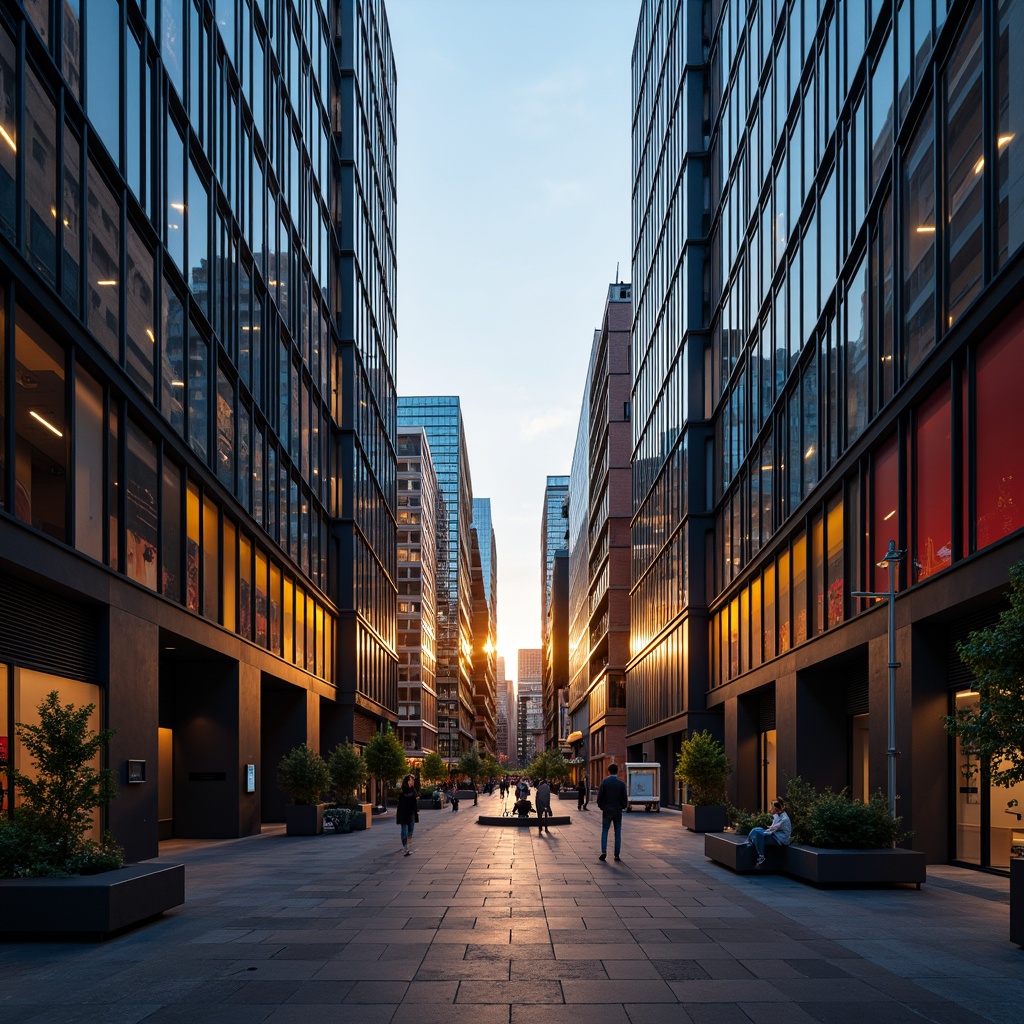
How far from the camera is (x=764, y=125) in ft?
129

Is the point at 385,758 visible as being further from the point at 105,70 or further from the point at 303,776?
the point at 105,70

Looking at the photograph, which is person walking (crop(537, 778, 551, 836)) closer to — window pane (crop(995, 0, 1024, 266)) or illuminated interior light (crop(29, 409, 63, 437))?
illuminated interior light (crop(29, 409, 63, 437))

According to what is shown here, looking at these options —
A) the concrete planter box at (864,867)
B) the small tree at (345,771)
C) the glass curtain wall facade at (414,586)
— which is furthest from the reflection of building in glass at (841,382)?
the glass curtain wall facade at (414,586)

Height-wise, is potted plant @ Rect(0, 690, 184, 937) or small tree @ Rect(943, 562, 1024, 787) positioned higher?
small tree @ Rect(943, 562, 1024, 787)

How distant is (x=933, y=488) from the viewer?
70.9 feet

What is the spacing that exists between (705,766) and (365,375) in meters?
31.0

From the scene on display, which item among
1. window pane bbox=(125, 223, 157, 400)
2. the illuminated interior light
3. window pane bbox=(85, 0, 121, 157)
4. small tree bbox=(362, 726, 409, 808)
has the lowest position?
small tree bbox=(362, 726, 409, 808)

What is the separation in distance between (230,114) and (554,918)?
25.9 m

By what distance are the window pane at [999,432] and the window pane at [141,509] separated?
53.8 ft

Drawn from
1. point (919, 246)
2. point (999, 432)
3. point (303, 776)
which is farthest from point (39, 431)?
point (303, 776)

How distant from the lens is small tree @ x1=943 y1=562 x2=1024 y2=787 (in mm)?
12258

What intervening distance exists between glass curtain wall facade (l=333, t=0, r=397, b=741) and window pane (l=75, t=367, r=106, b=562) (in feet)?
97.6

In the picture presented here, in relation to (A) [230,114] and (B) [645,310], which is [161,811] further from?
(B) [645,310]

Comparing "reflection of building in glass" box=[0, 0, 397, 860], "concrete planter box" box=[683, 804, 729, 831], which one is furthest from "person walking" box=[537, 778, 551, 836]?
"reflection of building in glass" box=[0, 0, 397, 860]
